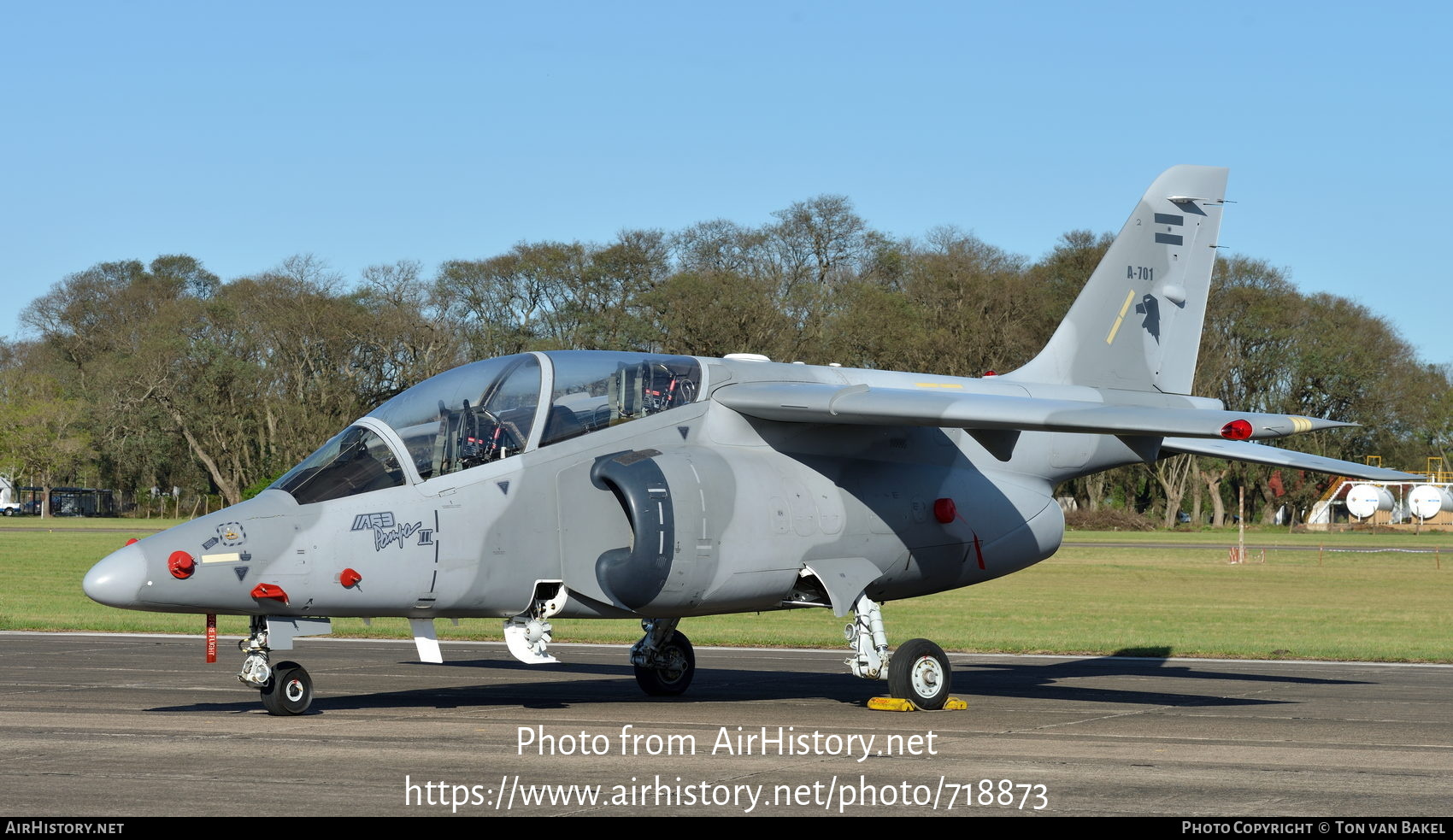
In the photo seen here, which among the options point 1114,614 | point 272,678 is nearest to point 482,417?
point 272,678

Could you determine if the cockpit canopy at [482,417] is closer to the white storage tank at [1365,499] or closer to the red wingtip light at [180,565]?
the red wingtip light at [180,565]

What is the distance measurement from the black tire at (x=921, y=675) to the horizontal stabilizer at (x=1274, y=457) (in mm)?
3721

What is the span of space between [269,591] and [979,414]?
626 cm

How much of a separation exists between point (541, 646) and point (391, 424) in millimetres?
2353

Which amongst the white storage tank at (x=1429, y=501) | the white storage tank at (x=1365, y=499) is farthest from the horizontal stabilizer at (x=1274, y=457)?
the white storage tank at (x=1365, y=499)

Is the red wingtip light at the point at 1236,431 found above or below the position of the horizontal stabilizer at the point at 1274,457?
above

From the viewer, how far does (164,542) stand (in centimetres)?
1196

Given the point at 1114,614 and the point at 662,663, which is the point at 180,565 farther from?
the point at 1114,614

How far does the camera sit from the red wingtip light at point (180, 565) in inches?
463

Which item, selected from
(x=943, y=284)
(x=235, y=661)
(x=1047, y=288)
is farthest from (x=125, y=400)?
(x=235, y=661)

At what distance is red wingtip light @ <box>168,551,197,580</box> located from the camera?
38.6ft

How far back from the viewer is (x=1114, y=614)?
103 ft

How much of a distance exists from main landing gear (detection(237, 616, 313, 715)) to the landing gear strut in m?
3.70

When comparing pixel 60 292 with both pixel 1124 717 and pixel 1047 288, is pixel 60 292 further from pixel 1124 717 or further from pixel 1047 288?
pixel 1124 717
